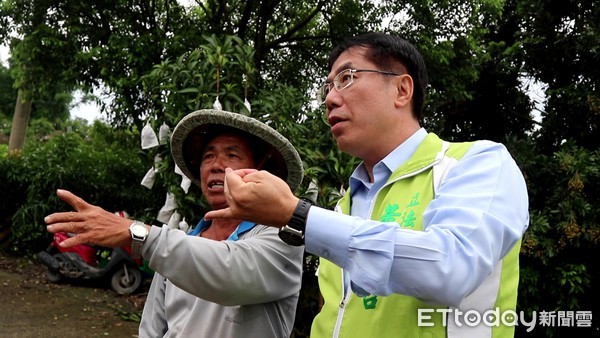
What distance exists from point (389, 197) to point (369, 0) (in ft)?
20.8

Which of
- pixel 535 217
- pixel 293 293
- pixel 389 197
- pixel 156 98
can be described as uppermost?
pixel 156 98

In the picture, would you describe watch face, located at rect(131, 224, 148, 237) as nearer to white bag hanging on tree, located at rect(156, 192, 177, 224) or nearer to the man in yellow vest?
the man in yellow vest

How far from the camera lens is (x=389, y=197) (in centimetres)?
151

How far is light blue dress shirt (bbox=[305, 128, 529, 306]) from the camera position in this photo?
1.10m

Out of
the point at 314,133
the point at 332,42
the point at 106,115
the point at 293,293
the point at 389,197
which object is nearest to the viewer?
the point at 389,197

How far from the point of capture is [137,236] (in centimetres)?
157

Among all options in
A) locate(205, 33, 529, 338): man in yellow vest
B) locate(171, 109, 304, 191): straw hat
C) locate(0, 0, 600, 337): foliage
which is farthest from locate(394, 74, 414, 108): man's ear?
locate(0, 0, 600, 337): foliage

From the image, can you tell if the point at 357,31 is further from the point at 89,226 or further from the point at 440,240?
the point at 440,240

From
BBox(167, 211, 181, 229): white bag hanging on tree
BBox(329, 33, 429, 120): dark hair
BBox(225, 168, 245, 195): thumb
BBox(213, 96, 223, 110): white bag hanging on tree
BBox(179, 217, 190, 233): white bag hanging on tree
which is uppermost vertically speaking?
BBox(213, 96, 223, 110): white bag hanging on tree

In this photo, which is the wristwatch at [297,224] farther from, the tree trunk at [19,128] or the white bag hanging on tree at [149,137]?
the tree trunk at [19,128]

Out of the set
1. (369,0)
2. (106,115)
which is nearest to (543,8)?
(369,0)

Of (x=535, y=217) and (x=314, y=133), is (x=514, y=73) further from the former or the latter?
(x=314, y=133)

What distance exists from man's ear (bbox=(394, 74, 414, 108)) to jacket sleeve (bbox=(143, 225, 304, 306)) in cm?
61

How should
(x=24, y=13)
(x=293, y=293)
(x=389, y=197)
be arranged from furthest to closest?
(x=24, y=13)
(x=293, y=293)
(x=389, y=197)
